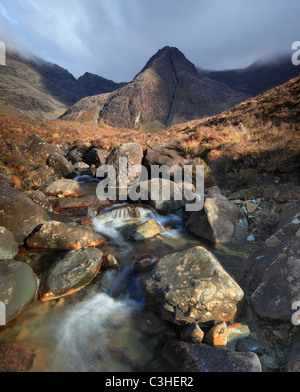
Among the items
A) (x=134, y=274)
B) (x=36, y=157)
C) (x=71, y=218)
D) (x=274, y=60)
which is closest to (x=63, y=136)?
(x=36, y=157)

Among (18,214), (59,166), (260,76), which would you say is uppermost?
(260,76)

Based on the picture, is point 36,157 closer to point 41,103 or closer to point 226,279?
point 226,279

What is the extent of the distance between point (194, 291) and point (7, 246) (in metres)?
4.68

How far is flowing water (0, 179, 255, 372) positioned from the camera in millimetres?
2883

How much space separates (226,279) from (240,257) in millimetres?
→ 2238

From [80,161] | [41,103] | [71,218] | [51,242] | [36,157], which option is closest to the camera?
[51,242]

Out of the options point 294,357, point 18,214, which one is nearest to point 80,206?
point 18,214

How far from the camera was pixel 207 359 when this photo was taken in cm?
240

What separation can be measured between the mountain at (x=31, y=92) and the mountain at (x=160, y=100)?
24690 millimetres

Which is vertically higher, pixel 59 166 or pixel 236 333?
pixel 59 166

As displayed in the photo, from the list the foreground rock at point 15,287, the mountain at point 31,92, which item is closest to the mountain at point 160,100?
the mountain at point 31,92

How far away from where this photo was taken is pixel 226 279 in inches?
125

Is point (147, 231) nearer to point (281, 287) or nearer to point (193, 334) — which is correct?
point (193, 334)

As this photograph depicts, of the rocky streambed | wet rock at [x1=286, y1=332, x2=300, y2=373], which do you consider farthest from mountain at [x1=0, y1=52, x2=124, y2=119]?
wet rock at [x1=286, y1=332, x2=300, y2=373]
